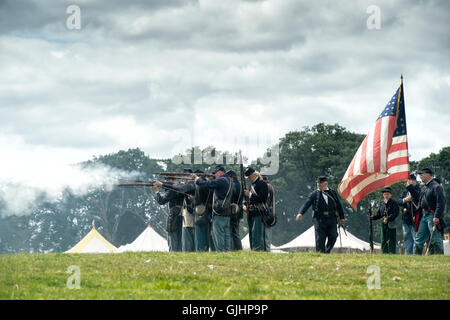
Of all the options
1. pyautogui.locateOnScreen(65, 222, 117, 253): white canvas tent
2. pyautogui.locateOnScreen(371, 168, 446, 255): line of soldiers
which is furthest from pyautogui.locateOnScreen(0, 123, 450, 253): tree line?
pyautogui.locateOnScreen(371, 168, 446, 255): line of soldiers

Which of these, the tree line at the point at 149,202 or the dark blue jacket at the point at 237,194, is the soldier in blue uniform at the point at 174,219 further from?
the tree line at the point at 149,202

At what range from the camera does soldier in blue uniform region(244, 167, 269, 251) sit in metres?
15.5

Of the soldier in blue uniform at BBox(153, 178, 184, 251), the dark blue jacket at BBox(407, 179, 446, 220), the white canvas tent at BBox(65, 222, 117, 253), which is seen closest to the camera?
the dark blue jacket at BBox(407, 179, 446, 220)

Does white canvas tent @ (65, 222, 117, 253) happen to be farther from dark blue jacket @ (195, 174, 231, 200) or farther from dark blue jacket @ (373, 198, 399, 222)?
dark blue jacket @ (195, 174, 231, 200)

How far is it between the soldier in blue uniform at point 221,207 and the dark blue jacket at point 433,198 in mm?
4454

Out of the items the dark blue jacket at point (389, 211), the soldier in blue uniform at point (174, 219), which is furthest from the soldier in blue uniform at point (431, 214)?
the soldier in blue uniform at point (174, 219)

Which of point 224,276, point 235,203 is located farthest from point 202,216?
point 224,276

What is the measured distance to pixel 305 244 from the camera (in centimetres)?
4356

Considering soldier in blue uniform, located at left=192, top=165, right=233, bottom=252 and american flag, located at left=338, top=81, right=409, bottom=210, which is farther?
soldier in blue uniform, located at left=192, top=165, right=233, bottom=252

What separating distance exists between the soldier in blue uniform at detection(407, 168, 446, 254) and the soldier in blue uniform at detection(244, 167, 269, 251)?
142 inches

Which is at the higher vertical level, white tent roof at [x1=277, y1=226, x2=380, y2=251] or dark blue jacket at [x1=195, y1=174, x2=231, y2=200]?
dark blue jacket at [x1=195, y1=174, x2=231, y2=200]

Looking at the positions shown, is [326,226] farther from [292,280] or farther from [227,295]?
[227,295]
